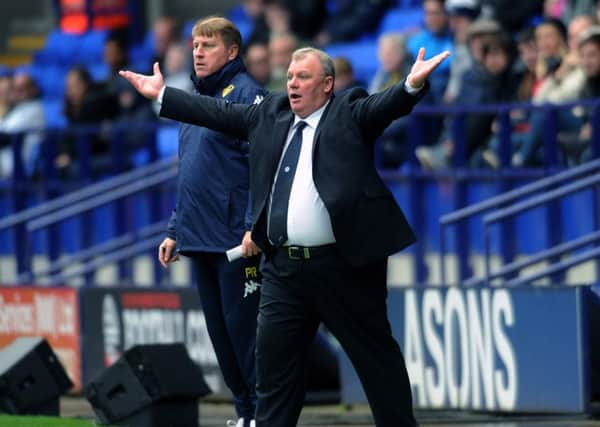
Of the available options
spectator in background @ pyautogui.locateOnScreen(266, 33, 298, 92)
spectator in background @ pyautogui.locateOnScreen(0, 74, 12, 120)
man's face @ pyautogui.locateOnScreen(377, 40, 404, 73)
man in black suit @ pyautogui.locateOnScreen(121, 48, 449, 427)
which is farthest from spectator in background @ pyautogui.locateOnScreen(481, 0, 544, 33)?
man in black suit @ pyautogui.locateOnScreen(121, 48, 449, 427)

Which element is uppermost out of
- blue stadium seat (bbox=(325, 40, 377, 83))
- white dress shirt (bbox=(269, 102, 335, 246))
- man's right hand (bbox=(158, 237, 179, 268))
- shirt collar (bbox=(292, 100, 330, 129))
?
blue stadium seat (bbox=(325, 40, 377, 83))

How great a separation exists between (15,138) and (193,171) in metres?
7.58

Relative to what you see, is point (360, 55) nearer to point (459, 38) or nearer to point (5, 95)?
point (459, 38)

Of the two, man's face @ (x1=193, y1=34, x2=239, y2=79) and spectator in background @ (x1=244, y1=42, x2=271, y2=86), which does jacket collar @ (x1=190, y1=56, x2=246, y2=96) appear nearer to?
man's face @ (x1=193, y1=34, x2=239, y2=79)

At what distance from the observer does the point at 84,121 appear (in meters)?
17.1

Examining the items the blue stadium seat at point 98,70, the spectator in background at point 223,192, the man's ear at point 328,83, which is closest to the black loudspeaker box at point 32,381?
the spectator in background at point 223,192

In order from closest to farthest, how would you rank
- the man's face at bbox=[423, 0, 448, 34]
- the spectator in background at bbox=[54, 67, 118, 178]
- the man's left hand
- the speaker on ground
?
the man's left hand → the speaker on ground → the man's face at bbox=[423, 0, 448, 34] → the spectator in background at bbox=[54, 67, 118, 178]

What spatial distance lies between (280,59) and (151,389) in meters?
5.38

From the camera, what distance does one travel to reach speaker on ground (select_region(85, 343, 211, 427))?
1045cm

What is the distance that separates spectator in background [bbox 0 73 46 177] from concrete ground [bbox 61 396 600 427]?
4596mm

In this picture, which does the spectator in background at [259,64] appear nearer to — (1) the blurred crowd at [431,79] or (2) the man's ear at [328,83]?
(1) the blurred crowd at [431,79]

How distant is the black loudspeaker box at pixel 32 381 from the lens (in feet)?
36.3

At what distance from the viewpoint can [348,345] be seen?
322 inches

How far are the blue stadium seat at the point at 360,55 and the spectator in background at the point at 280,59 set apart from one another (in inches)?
53.6
